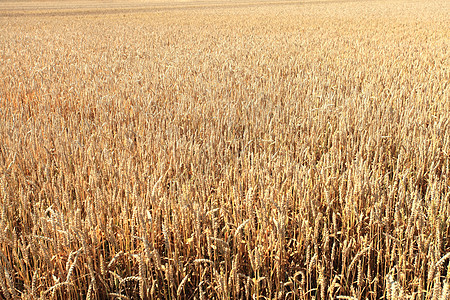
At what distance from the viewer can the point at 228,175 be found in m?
2.18

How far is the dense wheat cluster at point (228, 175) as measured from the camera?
1.58 metres

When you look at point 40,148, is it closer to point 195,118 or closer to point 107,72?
point 195,118

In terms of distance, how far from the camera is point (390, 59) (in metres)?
6.30

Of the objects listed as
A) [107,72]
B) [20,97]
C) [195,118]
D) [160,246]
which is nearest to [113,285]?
[160,246]

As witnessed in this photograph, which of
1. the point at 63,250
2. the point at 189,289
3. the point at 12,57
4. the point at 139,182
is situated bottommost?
the point at 189,289

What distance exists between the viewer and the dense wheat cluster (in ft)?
5.18

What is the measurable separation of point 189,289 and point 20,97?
152 inches

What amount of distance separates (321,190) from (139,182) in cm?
102

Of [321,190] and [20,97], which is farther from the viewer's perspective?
[20,97]

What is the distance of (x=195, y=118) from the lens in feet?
11.5

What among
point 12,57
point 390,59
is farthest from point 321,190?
point 12,57

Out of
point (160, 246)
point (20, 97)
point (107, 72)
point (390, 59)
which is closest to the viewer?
point (160, 246)

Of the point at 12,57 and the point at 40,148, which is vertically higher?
the point at 12,57

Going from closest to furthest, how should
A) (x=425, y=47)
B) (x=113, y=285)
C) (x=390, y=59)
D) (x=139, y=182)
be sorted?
1. (x=113, y=285)
2. (x=139, y=182)
3. (x=390, y=59)
4. (x=425, y=47)
